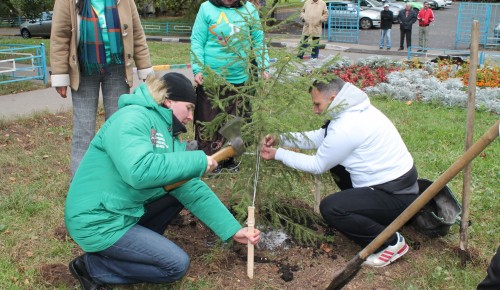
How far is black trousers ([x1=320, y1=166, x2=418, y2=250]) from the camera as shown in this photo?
11.1 feet

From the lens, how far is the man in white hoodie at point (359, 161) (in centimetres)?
338

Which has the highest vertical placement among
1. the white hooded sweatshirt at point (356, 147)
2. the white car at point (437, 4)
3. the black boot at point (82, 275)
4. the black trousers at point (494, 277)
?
the white car at point (437, 4)

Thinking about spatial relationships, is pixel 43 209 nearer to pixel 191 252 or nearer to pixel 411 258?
pixel 191 252

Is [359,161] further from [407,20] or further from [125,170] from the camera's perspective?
[407,20]

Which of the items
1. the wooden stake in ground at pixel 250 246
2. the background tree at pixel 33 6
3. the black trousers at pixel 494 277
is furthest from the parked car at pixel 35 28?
the black trousers at pixel 494 277

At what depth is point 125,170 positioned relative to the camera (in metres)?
2.63

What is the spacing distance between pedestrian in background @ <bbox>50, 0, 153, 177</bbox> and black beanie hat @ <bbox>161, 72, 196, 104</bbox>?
1.29 metres

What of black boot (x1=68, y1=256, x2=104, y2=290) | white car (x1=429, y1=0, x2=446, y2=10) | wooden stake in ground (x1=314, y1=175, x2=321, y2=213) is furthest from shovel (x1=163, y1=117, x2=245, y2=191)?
white car (x1=429, y1=0, x2=446, y2=10)

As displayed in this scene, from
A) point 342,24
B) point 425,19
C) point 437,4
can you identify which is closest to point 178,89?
point 425,19

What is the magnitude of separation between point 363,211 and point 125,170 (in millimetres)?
1535

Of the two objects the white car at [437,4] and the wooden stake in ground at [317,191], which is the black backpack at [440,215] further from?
the white car at [437,4]

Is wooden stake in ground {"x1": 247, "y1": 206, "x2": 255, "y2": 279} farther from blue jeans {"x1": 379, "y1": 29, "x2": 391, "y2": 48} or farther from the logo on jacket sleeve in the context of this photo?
blue jeans {"x1": 379, "y1": 29, "x2": 391, "y2": 48}

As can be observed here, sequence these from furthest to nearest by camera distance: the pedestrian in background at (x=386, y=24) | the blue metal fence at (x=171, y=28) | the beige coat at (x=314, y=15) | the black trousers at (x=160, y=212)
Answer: the blue metal fence at (x=171, y=28) → the pedestrian in background at (x=386, y=24) → the beige coat at (x=314, y=15) → the black trousers at (x=160, y=212)

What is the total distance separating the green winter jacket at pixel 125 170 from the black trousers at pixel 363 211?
1.09 meters
